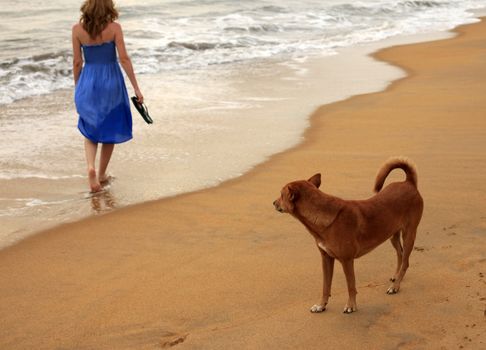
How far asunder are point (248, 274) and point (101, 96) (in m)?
3.02

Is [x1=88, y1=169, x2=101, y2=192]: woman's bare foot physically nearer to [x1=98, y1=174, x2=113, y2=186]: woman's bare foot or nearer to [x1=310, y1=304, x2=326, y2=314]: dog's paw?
[x1=98, y1=174, x2=113, y2=186]: woman's bare foot

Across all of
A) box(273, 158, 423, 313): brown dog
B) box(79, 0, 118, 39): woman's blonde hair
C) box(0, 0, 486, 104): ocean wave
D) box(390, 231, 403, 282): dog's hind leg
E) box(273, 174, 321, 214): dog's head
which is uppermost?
box(79, 0, 118, 39): woman's blonde hair

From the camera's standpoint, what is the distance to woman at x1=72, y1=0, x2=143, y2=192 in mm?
6867

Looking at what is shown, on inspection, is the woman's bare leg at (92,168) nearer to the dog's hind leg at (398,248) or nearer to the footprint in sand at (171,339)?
the footprint in sand at (171,339)

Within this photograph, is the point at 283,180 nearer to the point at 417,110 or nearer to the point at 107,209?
the point at 107,209

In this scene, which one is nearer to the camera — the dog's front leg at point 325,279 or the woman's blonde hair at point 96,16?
the dog's front leg at point 325,279

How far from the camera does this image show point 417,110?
9656mm

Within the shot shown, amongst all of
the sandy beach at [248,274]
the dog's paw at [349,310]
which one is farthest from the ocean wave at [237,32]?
the dog's paw at [349,310]

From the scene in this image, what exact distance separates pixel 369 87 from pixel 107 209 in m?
6.49

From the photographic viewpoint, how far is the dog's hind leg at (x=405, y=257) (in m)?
4.34

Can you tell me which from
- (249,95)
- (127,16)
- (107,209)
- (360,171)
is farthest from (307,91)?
(127,16)

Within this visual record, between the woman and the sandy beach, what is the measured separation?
1058 millimetres

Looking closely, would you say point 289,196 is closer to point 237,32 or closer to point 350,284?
point 350,284

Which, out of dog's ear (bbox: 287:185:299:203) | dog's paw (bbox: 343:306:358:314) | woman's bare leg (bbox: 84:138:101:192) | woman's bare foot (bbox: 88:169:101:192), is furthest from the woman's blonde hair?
dog's paw (bbox: 343:306:358:314)
